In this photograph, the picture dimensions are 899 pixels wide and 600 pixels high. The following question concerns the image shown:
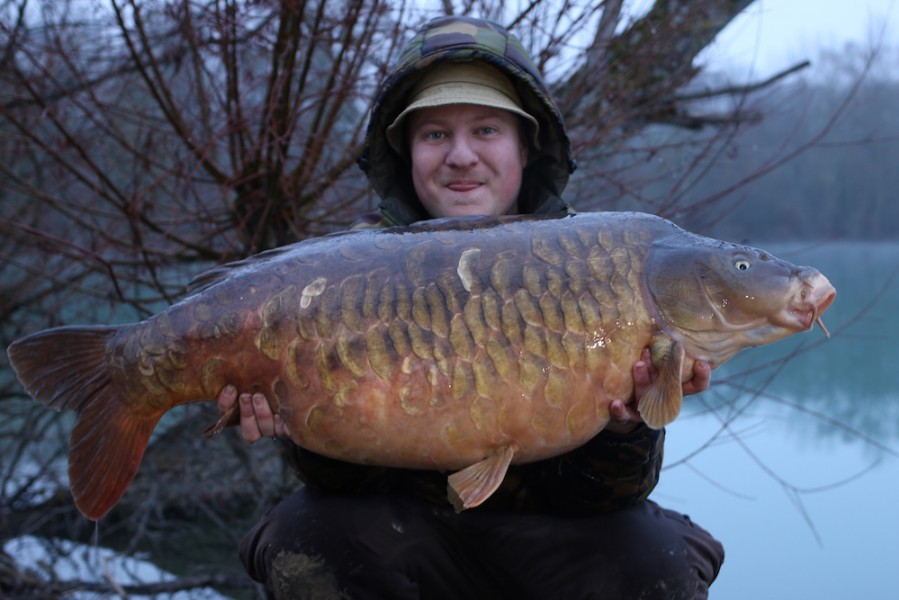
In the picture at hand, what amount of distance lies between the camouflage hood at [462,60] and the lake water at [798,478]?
912mm

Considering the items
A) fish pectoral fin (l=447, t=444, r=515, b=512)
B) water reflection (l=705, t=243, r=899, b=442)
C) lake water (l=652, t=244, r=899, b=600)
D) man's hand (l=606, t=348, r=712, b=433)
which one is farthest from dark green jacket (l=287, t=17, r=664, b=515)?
water reflection (l=705, t=243, r=899, b=442)

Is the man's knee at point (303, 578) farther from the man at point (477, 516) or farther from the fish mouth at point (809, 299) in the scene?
the fish mouth at point (809, 299)

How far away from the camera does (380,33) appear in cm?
240

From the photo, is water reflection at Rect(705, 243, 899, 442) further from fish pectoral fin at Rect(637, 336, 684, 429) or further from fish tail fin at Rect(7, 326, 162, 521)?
fish tail fin at Rect(7, 326, 162, 521)

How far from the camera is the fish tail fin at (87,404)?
4.09 ft

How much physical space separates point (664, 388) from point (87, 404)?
81 centimetres

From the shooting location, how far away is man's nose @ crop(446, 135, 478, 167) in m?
1.65

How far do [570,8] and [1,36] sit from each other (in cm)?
169

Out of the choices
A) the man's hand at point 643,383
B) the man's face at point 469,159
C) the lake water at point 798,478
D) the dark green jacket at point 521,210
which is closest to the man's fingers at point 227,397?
the dark green jacket at point 521,210

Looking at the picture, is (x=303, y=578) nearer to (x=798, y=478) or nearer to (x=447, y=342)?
(x=447, y=342)

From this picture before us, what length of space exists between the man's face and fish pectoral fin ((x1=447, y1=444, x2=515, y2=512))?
0.64m

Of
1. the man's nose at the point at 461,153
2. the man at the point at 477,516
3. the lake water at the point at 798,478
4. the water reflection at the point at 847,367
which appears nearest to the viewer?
the man at the point at 477,516

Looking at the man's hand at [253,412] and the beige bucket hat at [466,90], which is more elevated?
the beige bucket hat at [466,90]

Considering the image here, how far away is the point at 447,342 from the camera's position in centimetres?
116
